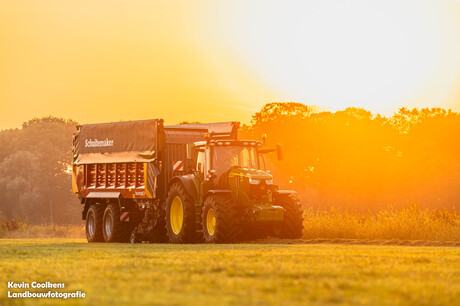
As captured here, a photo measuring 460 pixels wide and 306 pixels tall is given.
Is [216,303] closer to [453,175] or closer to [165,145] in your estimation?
[165,145]

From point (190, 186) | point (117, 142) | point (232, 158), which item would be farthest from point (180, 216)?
point (117, 142)

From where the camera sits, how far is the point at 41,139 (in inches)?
3750

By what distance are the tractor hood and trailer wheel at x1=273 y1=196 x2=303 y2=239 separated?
3.44ft

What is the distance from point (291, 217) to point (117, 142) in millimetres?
7352

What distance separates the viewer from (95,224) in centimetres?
2892

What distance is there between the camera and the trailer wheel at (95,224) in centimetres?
2891

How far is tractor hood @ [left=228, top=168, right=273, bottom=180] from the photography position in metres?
22.8

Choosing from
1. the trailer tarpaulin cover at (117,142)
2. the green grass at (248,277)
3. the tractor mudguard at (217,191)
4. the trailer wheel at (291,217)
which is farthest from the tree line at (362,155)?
the green grass at (248,277)

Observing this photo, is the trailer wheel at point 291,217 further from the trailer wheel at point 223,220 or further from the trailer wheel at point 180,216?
the trailer wheel at point 180,216

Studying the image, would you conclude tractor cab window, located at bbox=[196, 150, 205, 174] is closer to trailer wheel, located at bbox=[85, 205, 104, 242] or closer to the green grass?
trailer wheel, located at bbox=[85, 205, 104, 242]

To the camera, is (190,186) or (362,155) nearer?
(190,186)

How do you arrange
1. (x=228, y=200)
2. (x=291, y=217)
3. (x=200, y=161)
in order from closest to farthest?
(x=228, y=200)
(x=291, y=217)
(x=200, y=161)

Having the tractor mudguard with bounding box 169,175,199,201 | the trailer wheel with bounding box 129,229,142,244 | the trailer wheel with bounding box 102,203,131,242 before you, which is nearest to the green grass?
the tractor mudguard with bounding box 169,175,199,201

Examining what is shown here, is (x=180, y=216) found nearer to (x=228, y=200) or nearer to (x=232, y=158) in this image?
(x=232, y=158)
